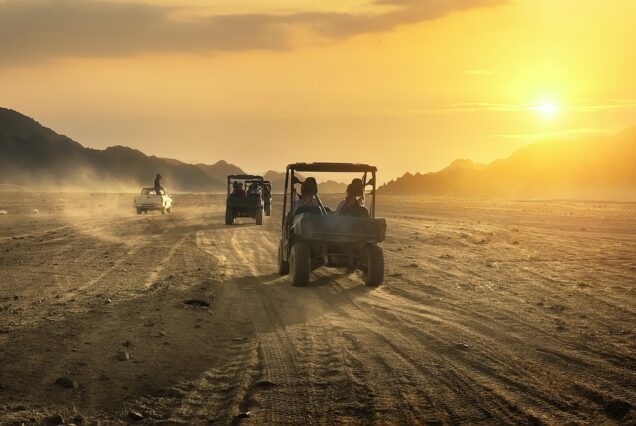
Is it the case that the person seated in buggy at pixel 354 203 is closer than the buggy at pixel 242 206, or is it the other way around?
the person seated in buggy at pixel 354 203

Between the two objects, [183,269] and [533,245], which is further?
[533,245]

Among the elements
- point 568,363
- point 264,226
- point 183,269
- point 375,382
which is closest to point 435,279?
point 183,269

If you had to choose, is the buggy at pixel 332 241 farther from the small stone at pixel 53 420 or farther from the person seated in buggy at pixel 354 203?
the small stone at pixel 53 420

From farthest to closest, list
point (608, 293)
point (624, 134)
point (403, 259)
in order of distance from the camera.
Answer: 1. point (624, 134)
2. point (403, 259)
3. point (608, 293)

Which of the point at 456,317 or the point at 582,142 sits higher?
the point at 582,142

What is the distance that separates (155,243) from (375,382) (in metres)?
16.2

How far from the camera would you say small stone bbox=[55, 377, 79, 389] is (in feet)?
22.8

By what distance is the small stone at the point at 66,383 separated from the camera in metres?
6.95

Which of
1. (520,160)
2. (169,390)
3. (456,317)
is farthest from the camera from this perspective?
(520,160)

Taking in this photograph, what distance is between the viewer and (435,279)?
14602 millimetres

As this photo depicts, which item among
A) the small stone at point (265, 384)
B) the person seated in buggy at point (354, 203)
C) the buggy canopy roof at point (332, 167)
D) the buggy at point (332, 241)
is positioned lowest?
the small stone at point (265, 384)

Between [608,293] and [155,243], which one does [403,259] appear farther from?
[155,243]

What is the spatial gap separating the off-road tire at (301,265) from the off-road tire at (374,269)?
1.10 meters

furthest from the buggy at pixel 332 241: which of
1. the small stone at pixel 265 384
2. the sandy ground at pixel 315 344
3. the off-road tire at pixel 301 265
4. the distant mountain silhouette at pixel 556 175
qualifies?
the distant mountain silhouette at pixel 556 175
